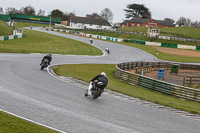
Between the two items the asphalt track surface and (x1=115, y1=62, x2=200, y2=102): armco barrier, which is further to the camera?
(x1=115, y1=62, x2=200, y2=102): armco barrier

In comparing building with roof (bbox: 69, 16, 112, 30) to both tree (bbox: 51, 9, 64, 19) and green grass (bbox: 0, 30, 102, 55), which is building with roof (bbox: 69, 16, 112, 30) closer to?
tree (bbox: 51, 9, 64, 19)

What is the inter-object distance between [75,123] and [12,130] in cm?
250

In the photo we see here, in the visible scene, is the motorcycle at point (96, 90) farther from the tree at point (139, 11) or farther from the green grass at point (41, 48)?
the tree at point (139, 11)

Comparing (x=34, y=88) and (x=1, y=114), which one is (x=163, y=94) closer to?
(x=34, y=88)

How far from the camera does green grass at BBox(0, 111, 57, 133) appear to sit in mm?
9055

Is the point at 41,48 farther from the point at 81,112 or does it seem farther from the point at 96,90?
the point at 81,112

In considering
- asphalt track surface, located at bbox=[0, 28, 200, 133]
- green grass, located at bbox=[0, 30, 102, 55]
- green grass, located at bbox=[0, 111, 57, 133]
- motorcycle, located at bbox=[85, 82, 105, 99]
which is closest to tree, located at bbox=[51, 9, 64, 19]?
green grass, located at bbox=[0, 30, 102, 55]

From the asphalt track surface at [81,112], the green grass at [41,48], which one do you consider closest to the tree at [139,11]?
the green grass at [41,48]

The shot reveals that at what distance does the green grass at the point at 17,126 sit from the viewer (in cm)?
905

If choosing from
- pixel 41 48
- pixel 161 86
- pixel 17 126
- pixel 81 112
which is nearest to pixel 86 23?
pixel 41 48

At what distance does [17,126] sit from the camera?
948cm

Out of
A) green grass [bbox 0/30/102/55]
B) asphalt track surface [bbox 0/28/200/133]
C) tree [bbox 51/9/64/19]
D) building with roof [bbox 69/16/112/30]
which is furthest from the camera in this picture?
tree [bbox 51/9/64/19]

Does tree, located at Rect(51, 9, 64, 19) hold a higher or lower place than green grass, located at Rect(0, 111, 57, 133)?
higher

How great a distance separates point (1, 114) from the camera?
10625mm
